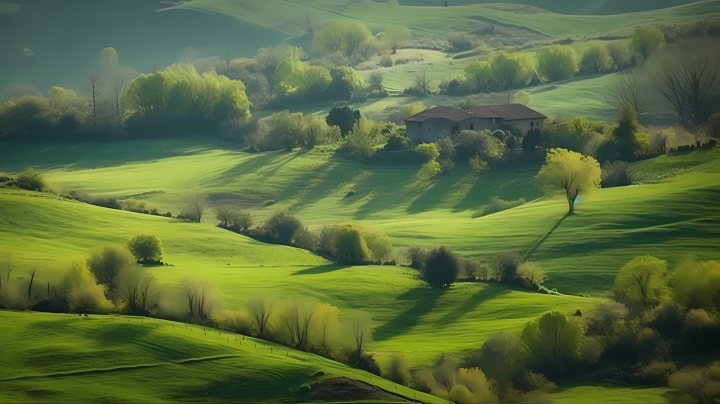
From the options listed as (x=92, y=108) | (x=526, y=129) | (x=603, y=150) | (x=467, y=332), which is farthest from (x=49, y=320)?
(x=92, y=108)

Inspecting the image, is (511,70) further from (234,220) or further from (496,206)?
(234,220)

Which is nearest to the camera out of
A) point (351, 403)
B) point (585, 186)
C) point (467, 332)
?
point (351, 403)

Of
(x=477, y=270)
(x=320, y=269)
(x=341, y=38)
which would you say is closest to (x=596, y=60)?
(x=341, y=38)

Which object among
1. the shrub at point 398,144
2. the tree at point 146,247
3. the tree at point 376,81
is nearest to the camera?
the tree at point 146,247

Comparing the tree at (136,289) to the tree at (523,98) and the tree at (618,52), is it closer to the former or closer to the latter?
the tree at (523,98)

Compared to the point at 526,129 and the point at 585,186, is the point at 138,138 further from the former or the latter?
the point at 585,186

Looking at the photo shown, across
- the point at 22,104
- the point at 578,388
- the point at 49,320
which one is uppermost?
the point at 22,104

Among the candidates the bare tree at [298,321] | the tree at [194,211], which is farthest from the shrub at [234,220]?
the bare tree at [298,321]
